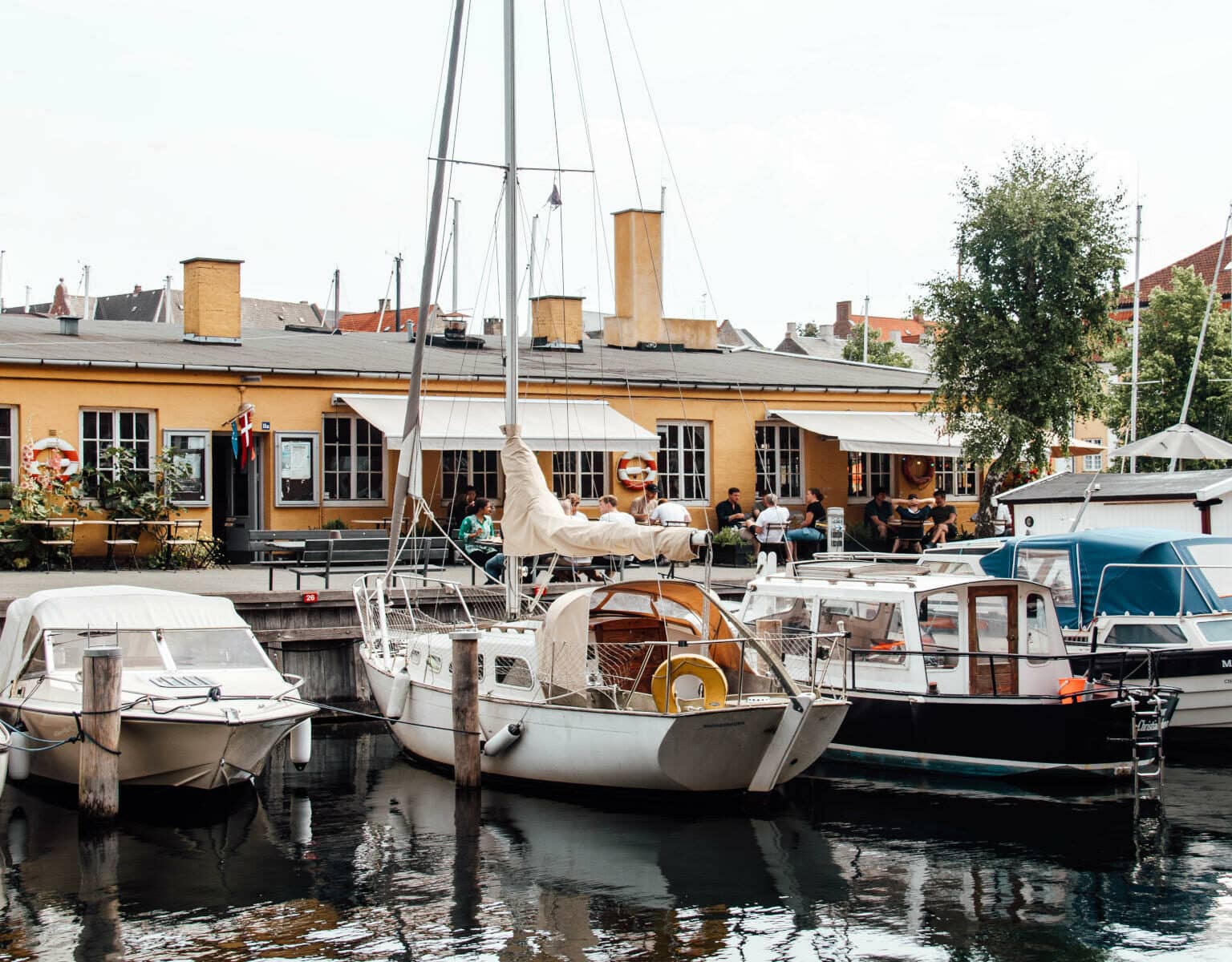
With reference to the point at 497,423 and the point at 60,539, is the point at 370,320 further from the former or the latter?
the point at 60,539

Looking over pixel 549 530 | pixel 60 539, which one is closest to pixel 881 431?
pixel 549 530

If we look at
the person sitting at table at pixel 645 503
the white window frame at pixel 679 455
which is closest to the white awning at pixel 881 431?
the white window frame at pixel 679 455

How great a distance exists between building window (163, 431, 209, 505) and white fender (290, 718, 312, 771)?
10.7 meters

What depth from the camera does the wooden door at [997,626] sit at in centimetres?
1625

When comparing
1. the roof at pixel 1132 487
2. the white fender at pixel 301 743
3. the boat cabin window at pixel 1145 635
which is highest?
the roof at pixel 1132 487

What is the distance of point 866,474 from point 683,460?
497 cm

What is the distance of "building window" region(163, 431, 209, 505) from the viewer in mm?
25484

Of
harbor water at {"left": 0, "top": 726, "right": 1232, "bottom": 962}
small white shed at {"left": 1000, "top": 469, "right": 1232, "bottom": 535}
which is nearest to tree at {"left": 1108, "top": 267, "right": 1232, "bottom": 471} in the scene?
small white shed at {"left": 1000, "top": 469, "right": 1232, "bottom": 535}

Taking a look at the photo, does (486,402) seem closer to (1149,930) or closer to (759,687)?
(759,687)

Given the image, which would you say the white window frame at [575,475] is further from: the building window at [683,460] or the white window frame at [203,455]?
the white window frame at [203,455]

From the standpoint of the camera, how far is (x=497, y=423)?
91.3ft

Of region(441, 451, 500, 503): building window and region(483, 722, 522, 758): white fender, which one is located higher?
region(441, 451, 500, 503): building window

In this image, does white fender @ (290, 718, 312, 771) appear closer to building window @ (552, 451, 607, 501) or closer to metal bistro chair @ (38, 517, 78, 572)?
metal bistro chair @ (38, 517, 78, 572)

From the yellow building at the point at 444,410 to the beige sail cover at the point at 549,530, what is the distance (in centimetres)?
776
